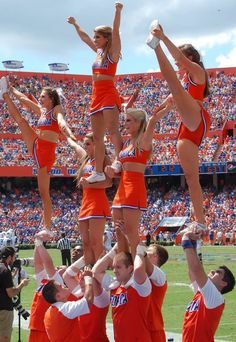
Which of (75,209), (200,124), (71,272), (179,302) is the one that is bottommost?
(179,302)

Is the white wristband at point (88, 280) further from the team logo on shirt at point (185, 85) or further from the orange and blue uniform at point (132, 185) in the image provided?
the team logo on shirt at point (185, 85)

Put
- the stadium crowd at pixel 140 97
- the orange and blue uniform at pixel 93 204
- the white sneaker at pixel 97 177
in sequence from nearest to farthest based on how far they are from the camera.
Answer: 1. the white sneaker at pixel 97 177
2. the orange and blue uniform at pixel 93 204
3. the stadium crowd at pixel 140 97

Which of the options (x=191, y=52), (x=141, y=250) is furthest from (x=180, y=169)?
(x=141, y=250)

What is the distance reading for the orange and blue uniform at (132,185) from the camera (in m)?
7.35

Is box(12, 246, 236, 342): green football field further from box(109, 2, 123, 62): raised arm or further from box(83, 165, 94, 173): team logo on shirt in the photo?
box(109, 2, 123, 62): raised arm

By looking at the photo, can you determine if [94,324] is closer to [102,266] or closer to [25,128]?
[102,266]

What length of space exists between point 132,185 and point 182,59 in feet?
4.81

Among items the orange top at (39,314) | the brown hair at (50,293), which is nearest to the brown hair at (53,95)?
the orange top at (39,314)

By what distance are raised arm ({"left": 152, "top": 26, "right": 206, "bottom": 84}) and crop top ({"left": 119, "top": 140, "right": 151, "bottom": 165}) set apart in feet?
3.17

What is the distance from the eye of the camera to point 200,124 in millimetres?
6781

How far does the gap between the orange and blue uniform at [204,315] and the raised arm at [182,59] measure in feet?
6.25

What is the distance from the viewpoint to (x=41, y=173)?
9.02 m

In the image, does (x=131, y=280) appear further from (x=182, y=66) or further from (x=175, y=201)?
(x=175, y=201)

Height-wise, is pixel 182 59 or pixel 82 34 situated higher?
pixel 82 34
